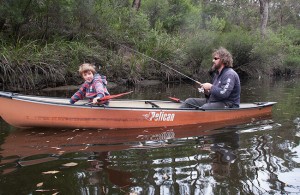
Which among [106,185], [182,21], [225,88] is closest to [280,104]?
[225,88]

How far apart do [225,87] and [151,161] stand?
116 inches

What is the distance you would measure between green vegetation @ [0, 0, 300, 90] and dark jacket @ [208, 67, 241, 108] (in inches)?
267

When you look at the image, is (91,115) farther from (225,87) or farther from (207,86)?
(225,87)

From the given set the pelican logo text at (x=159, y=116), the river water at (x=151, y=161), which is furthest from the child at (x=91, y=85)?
the pelican logo text at (x=159, y=116)

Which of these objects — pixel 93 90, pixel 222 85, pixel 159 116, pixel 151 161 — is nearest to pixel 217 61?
pixel 222 85

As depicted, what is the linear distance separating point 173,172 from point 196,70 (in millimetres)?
15164

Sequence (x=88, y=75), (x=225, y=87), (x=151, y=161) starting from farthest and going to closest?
(x=225, y=87), (x=88, y=75), (x=151, y=161)

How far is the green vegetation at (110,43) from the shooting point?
39.0 feet

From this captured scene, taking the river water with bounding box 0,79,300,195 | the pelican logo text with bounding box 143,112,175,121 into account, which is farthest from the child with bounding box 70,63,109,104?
the pelican logo text with bounding box 143,112,175,121

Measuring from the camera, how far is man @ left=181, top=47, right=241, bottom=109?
691 centimetres

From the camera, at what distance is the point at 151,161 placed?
4.53 metres

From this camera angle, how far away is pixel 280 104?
9.98 m

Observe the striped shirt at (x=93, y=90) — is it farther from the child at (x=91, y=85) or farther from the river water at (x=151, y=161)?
the river water at (x=151, y=161)

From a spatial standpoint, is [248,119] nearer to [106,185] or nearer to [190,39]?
[106,185]
